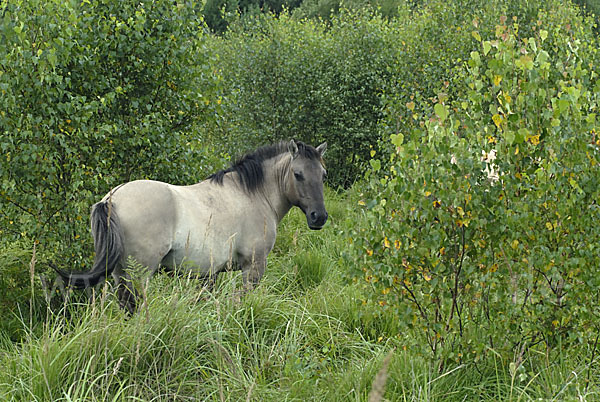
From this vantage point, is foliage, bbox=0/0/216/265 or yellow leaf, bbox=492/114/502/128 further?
foliage, bbox=0/0/216/265

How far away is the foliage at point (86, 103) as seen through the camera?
525 centimetres

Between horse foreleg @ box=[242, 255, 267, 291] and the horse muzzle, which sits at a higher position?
the horse muzzle

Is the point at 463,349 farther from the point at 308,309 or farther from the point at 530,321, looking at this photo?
the point at 308,309

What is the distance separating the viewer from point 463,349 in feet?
12.2

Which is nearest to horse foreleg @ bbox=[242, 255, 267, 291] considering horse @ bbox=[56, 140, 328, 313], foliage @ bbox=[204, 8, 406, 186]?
horse @ bbox=[56, 140, 328, 313]

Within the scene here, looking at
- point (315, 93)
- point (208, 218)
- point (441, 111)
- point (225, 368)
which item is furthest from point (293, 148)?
point (315, 93)

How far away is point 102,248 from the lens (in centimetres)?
461

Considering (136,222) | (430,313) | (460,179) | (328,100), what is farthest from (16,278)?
(328,100)

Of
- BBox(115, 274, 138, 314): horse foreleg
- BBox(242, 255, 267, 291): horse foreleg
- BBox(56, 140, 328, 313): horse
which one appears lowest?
BBox(242, 255, 267, 291): horse foreleg

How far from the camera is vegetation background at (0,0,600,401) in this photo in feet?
11.4

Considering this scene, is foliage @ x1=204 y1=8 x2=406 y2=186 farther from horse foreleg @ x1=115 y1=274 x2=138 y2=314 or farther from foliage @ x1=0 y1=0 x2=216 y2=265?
horse foreleg @ x1=115 y1=274 x2=138 y2=314

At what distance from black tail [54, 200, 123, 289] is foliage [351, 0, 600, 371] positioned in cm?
190

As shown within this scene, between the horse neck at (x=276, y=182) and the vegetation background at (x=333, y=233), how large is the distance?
0.84 meters

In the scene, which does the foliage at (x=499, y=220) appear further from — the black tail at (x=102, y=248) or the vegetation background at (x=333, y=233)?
the black tail at (x=102, y=248)
